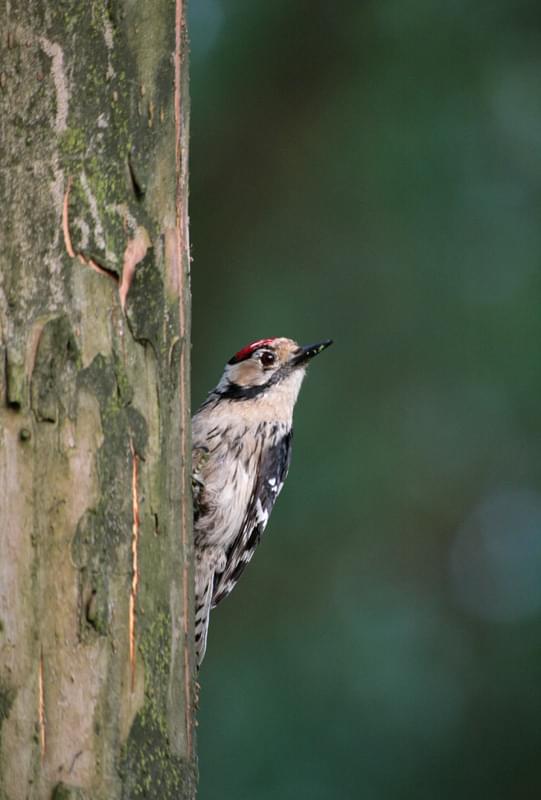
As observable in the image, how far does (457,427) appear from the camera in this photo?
33.1 ft

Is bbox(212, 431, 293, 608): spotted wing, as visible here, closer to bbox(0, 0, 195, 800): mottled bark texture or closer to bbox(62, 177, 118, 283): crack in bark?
bbox(0, 0, 195, 800): mottled bark texture

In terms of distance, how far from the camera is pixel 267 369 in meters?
4.57

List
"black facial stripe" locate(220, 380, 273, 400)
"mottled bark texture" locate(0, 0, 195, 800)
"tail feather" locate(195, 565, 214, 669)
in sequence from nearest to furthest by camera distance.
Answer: "mottled bark texture" locate(0, 0, 195, 800), "tail feather" locate(195, 565, 214, 669), "black facial stripe" locate(220, 380, 273, 400)

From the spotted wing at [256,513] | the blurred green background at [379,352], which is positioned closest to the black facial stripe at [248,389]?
the spotted wing at [256,513]

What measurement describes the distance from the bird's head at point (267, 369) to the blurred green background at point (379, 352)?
4802 mm

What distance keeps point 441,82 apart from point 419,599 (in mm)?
4300

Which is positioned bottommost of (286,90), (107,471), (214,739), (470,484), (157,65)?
(214,739)

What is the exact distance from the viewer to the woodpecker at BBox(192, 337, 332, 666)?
420 cm

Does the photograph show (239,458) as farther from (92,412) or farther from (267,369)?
(92,412)

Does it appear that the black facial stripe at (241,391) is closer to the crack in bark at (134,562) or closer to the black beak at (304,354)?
the black beak at (304,354)

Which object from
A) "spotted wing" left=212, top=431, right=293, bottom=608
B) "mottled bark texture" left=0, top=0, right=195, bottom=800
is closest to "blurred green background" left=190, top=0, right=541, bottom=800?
"spotted wing" left=212, top=431, right=293, bottom=608

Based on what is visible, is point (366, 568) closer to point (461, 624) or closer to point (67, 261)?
point (461, 624)

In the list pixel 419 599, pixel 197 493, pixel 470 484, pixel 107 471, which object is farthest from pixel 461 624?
pixel 107 471

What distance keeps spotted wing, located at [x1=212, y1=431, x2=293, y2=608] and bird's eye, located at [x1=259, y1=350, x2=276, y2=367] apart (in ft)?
0.94
